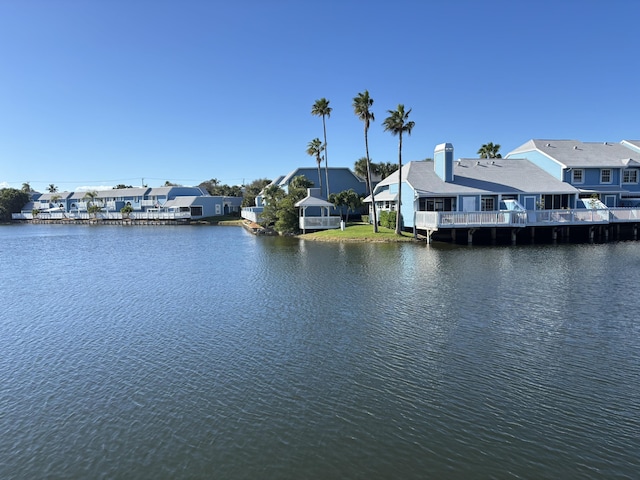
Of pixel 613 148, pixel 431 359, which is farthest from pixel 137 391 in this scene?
pixel 613 148

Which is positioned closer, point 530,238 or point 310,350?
point 310,350

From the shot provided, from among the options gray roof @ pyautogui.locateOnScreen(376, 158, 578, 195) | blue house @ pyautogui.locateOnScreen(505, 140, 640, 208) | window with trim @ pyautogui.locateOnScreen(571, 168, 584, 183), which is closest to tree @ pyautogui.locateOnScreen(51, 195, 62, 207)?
gray roof @ pyautogui.locateOnScreen(376, 158, 578, 195)

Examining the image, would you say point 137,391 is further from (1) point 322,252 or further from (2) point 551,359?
(1) point 322,252

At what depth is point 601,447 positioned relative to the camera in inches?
310

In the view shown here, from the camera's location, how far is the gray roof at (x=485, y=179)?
3916 centimetres

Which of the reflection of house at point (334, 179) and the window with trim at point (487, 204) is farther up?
the reflection of house at point (334, 179)

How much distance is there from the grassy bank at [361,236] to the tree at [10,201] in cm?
11155

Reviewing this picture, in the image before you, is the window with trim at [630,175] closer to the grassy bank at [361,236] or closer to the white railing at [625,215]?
the white railing at [625,215]

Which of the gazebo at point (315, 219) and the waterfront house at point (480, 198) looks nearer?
the waterfront house at point (480, 198)

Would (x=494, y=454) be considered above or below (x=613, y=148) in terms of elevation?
below

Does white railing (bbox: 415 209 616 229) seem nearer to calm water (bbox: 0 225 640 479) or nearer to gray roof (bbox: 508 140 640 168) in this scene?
gray roof (bbox: 508 140 640 168)

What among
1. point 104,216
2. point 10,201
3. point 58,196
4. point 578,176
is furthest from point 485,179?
point 10,201

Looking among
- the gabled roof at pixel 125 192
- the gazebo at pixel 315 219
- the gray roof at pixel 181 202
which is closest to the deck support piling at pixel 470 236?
the gazebo at pixel 315 219

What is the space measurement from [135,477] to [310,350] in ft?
20.4
